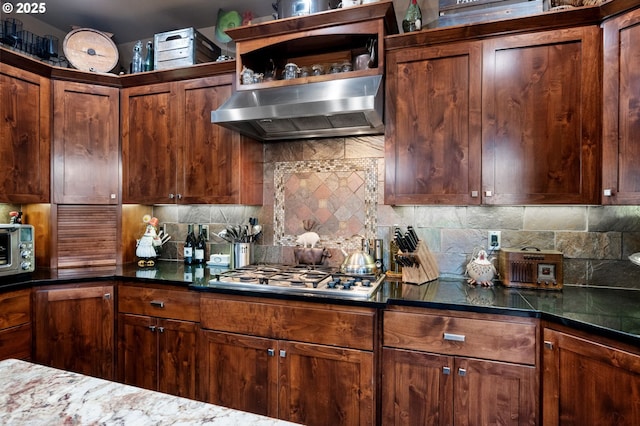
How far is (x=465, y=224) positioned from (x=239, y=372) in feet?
5.52

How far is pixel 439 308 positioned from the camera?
172 centimetres

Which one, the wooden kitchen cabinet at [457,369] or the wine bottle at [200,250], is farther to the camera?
the wine bottle at [200,250]

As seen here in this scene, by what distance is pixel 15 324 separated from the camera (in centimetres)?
216

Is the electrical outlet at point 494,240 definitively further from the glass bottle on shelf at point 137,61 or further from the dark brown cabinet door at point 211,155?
the glass bottle on shelf at point 137,61

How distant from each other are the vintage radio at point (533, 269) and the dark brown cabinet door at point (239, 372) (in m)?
1.40

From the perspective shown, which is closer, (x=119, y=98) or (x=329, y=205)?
(x=329, y=205)

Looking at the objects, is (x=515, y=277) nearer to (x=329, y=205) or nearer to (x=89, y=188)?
(x=329, y=205)

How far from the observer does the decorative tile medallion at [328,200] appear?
2578 mm

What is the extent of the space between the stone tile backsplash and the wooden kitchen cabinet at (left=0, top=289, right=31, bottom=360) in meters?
1.27

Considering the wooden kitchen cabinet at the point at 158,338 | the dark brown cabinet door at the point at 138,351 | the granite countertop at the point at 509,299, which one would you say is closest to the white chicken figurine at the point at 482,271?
the granite countertop at the point at 509,299

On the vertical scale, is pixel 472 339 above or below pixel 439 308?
below

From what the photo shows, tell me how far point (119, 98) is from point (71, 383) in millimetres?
2608

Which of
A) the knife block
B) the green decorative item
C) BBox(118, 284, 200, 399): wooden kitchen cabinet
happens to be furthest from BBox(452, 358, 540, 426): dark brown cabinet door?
the green decorative item

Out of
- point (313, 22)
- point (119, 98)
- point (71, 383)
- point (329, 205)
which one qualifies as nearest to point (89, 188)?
point (119, 98)
